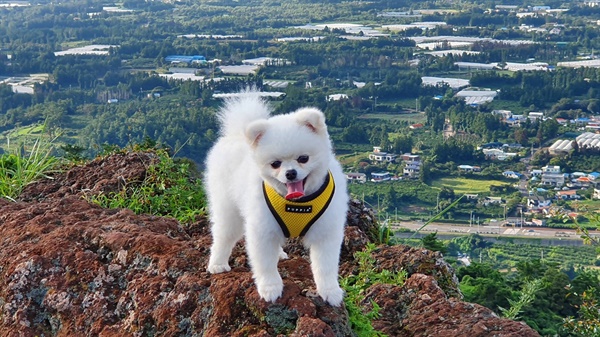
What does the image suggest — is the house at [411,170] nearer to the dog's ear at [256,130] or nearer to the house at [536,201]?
the house at [536,201]

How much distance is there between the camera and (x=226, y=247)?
4715 millimetres

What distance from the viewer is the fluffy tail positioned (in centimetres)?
467

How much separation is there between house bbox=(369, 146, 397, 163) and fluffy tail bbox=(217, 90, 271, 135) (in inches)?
1058

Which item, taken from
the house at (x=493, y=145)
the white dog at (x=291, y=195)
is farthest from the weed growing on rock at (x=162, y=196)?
the house at (x=493, y=145)

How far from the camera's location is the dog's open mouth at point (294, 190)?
13.4 ft

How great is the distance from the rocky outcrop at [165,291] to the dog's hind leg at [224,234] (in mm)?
95

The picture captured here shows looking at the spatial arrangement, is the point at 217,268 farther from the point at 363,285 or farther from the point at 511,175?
the point at 511,175

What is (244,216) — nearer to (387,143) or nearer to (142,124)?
(142,124)

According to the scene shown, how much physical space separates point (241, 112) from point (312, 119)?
2.40ft

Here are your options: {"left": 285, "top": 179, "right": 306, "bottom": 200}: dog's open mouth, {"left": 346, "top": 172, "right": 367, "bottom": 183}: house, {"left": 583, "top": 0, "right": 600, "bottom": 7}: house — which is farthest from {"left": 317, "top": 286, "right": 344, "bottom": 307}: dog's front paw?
{"left": 583, "top": 0, "right": 600, "bottom": 7}: house

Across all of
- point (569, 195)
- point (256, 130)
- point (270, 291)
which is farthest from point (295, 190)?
point (569, 195)

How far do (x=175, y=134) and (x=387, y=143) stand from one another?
13567mm

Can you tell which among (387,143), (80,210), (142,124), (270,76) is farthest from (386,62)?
(80,210)

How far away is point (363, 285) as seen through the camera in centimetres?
512
